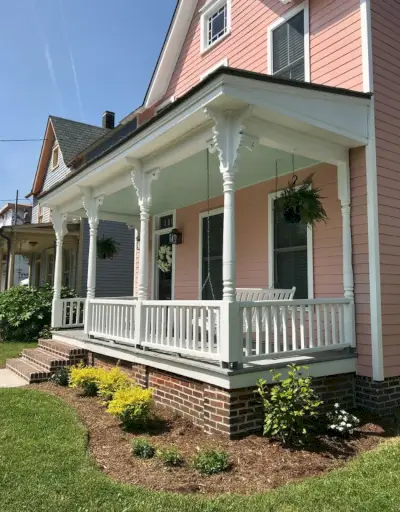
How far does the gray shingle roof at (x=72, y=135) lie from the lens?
57.5 feet

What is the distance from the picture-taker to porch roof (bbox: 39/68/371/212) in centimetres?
425

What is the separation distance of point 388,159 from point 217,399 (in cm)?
378

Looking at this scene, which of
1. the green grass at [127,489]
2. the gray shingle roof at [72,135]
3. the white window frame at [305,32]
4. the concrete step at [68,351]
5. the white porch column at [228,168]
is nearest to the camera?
the green grass at [127,489]

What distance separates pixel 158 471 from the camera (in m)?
A: 3.53

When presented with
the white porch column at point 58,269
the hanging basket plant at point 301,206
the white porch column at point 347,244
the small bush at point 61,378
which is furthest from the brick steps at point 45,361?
the white porch column at point 347,244

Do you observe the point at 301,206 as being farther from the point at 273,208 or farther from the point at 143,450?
the point at 143,450

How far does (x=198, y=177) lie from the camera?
699cm

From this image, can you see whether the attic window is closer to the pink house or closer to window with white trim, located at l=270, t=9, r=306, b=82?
the pink house

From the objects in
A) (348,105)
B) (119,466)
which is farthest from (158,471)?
(348,105)

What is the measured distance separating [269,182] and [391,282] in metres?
2.68

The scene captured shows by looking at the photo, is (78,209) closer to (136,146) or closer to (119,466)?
(136,146)

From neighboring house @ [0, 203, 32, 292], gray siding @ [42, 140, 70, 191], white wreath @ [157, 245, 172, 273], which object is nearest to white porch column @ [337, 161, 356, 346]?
white wreath @ [157, 245, 172, 273]

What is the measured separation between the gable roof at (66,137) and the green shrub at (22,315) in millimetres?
6703

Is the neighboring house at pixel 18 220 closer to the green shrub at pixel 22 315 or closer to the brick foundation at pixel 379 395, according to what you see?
the green shrub at pixel 22 315
